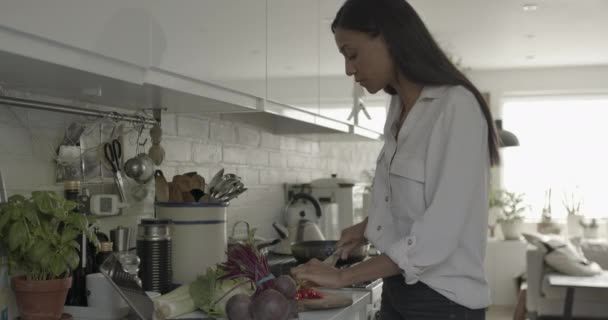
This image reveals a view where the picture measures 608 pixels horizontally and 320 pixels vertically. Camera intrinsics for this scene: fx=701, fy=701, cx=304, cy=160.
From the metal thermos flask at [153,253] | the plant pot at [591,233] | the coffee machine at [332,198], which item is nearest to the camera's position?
the metal thermos flask at [153,253]

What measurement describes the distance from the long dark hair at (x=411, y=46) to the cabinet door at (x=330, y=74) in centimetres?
112

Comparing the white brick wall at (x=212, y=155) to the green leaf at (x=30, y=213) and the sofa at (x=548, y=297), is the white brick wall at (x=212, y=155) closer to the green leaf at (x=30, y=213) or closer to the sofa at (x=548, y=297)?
the green leaf at (x=30, y=213)

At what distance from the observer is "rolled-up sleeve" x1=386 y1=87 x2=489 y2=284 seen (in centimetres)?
155

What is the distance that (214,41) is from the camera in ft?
6.26

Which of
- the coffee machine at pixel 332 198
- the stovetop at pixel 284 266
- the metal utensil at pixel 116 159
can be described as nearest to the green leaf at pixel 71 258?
the metal utensil at pixel 116 159

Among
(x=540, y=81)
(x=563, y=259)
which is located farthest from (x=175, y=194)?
(x=540, y=81)

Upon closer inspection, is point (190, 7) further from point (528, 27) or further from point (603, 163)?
point (603, 163)

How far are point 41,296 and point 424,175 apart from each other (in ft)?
2.90

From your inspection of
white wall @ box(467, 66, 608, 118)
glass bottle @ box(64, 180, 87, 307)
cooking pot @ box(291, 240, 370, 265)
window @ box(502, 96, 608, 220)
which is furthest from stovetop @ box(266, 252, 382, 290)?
window @ box(502, 96, 608, 220)

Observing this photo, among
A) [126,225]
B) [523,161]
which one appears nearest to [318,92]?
[126,225]

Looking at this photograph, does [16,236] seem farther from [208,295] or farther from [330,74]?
[330,74]

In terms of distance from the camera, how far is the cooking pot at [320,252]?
8.64ft

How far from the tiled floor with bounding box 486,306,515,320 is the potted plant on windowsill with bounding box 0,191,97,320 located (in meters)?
5.80

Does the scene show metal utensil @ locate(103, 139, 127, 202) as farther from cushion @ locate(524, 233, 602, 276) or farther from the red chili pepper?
cushion @ locate(524, 233, 602, 276)
